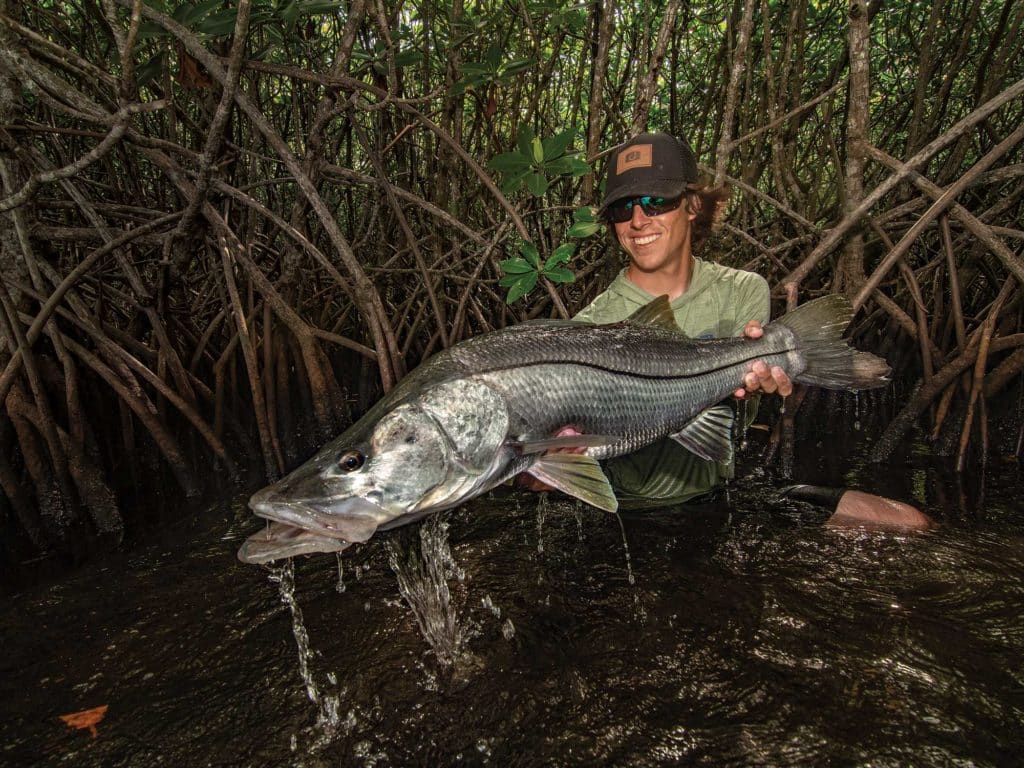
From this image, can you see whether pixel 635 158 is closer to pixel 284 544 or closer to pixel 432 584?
pixel 432 584

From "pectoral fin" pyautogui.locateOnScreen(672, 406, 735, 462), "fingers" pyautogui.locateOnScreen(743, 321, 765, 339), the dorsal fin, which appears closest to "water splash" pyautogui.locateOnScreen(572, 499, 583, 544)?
"pectoral fin" pyautogui.locateOnScreen(672, 406, 735, 462)

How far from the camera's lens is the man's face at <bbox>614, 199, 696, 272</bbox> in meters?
2.93

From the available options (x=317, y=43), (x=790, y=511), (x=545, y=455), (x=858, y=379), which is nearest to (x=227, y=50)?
(x=317, y=43)

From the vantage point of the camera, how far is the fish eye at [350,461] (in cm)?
176

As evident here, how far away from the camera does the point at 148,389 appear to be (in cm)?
500

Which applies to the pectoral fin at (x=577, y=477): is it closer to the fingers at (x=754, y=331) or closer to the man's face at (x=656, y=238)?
the fingers at (x=754, y=331)

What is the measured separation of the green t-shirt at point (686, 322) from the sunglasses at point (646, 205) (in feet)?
1.36

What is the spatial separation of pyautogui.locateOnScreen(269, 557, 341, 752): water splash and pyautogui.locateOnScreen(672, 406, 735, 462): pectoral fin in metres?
1.70

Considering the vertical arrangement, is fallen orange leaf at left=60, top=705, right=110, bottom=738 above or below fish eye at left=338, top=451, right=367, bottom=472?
below

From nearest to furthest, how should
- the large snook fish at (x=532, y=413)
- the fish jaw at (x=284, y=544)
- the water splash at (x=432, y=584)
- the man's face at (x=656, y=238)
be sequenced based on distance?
the fish jaw at (x=284, y=544), the large snook fish at (x=532, y=413), the water splash at (x=432, y=584), the man's face at (x=656, y=238)

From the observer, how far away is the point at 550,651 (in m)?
2.28

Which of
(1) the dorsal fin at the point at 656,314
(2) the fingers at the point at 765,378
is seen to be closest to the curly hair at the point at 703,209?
(1) the dorsal fin at the point at 656,314

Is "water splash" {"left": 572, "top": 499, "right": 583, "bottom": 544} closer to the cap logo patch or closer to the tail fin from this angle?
the tail fin

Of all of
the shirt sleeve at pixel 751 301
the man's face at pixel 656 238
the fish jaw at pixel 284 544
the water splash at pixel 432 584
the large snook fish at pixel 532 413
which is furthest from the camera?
the shirt sleeve at pixel 751 301
